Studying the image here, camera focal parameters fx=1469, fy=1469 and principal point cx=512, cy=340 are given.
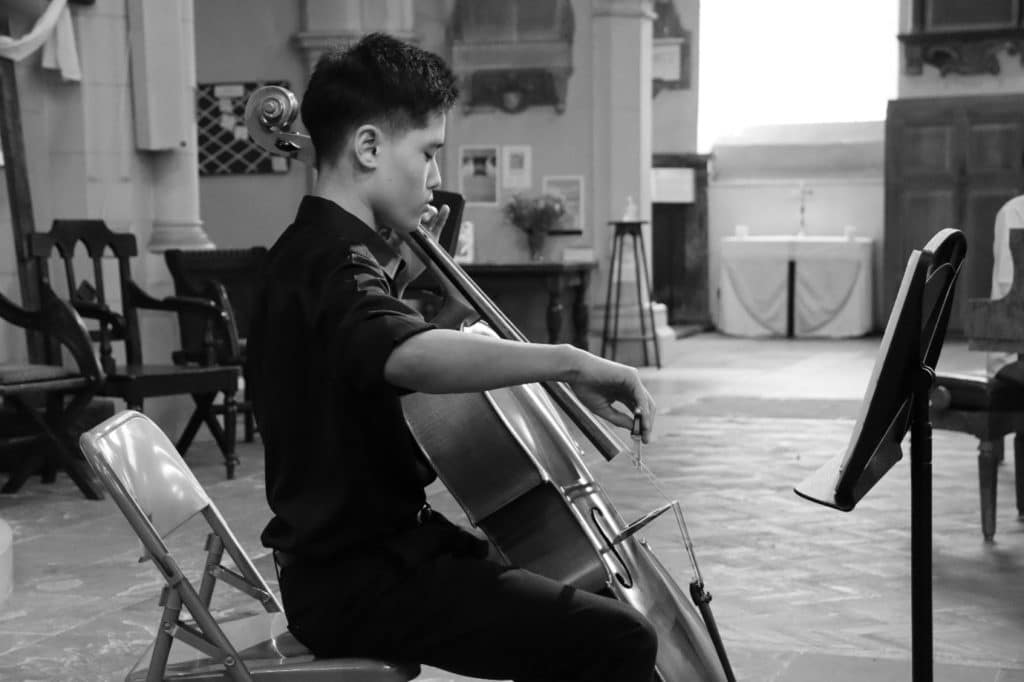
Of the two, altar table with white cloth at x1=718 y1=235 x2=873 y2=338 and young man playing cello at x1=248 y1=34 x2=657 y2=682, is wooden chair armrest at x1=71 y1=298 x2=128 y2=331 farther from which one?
altar table with white cloth at x1=718 y1=235 x2=873 y2=338

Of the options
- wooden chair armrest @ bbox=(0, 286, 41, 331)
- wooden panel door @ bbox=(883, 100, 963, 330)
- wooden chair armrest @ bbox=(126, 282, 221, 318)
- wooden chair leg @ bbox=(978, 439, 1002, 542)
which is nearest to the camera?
wooden chair leg @ bbox=(978, 439, 1002, 542)

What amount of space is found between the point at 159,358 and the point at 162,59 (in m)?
1.45

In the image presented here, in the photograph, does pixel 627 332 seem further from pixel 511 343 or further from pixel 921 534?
pixel 511 343

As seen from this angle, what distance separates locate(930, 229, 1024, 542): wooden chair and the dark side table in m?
4.70

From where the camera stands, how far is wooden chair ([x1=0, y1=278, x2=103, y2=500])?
18.5 feet

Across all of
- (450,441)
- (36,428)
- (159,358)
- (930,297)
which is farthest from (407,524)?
(159,358)

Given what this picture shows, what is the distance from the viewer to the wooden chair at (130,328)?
234 inches

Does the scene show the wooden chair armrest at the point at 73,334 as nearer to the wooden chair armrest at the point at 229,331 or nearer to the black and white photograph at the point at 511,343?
the black and white photograph at the point at 511,343

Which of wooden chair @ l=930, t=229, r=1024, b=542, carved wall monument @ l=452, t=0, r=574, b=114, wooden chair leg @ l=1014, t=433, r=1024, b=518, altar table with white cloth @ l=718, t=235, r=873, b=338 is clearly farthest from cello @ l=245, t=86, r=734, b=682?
altar table with white cloth @ l=718, t=235, r=873, b=338

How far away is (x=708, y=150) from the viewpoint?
14227 millimetres

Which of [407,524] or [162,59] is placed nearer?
[407,524]

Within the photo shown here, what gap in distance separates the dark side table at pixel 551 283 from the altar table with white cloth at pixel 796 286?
3.66m

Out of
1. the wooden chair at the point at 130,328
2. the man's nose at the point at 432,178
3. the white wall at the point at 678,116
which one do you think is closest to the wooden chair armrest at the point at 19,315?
the wooden chair at the point at 130,328

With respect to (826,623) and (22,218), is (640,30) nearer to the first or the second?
(22,218)
